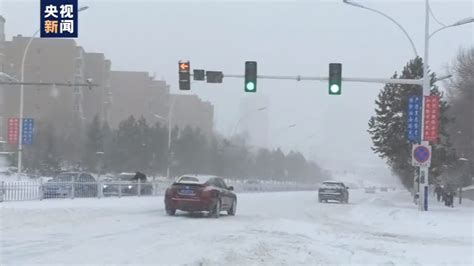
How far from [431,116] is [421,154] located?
2.35m

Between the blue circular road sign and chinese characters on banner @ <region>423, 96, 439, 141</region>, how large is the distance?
1.97 metres

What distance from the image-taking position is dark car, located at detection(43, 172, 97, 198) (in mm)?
30281

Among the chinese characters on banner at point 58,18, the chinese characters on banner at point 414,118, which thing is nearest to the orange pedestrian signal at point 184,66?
the chinese characters on banner at point 58,18

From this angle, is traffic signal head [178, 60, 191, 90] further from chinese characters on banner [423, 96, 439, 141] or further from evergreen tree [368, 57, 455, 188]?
evergreen tree [368, 57, 455, 188]

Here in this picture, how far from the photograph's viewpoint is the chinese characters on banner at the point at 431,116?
29375mm

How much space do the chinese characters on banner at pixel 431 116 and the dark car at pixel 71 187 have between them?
16.1 m

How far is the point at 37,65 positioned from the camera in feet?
314

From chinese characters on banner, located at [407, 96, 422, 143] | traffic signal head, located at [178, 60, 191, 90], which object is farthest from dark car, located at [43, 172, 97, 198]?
chinese characters on banner, located at [407, 96, 422, 143]

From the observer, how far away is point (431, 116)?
96.7 ft

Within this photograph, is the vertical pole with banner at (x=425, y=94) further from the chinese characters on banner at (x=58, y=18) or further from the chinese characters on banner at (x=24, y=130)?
the chinese characters on banner at (x=24, y=130)

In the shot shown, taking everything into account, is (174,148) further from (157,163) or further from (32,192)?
(32,192)

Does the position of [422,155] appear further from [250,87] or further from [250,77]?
[250,77]

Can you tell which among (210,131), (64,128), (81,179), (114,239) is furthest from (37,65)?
(114,239)

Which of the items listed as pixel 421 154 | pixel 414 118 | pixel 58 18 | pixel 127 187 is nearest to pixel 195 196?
pixel 58 18
